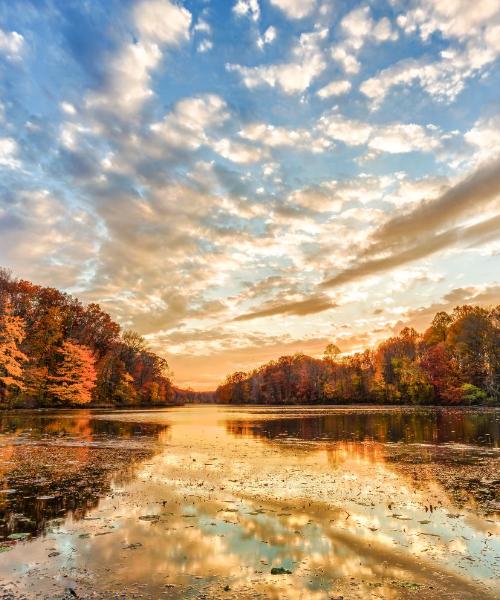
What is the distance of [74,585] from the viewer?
605 centimetres

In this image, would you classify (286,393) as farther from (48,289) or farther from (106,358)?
(48,289)

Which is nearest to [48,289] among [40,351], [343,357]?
[40,351]

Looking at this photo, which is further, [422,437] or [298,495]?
[422,437]

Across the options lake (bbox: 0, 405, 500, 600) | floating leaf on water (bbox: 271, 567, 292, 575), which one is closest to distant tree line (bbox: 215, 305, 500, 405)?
lake (bbox: 0, 405, 500, 600)

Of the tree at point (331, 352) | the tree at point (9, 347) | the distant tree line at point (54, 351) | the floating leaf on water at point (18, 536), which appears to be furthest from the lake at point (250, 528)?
the tree at point (331, 352)

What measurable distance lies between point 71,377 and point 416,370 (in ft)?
232

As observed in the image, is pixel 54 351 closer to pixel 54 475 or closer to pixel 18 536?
pixel 54 475

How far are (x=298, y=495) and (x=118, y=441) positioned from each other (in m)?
15.8

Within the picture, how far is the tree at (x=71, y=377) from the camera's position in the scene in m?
74.9

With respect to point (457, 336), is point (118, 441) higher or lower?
lower


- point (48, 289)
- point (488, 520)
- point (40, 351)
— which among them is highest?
point (48, 289)

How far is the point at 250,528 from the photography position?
8.67m

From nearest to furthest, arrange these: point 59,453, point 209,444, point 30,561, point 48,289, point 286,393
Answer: point 30,561
point 59,453
point 209,444
point 48,289
point 286,393

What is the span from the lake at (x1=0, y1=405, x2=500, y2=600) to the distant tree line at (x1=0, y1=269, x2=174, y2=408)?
53.1m
